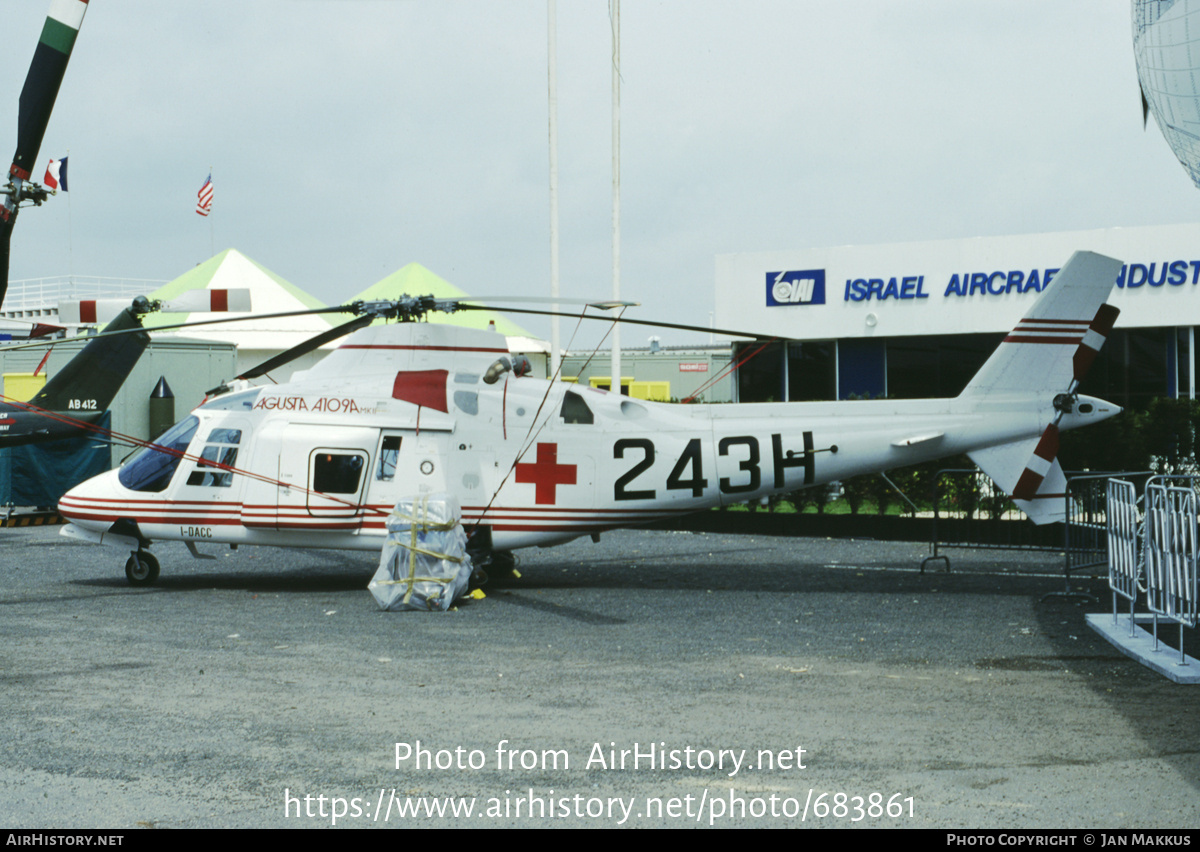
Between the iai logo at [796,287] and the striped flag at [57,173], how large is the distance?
55.0ft

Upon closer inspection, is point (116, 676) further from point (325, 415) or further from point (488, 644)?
point (325, 415)

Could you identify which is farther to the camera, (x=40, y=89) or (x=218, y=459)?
(x=218, y=459)

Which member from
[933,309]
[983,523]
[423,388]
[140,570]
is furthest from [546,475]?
[933,309]

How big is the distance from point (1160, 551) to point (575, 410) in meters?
6.13

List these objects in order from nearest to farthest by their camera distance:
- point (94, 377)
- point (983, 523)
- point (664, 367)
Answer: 1. point (983, 523)
2. point (94, 377)
3. point (664, 367)

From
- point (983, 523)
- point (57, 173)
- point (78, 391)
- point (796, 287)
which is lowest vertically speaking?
point (983, 523)

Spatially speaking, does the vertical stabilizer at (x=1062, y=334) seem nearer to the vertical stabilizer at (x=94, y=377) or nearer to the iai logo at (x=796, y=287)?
the vertical stabilizer at (x=94, y=377)

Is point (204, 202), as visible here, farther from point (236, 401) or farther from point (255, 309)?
point (236, 401)

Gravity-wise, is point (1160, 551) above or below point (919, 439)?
below

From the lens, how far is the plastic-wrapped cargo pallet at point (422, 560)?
10555 millimetres

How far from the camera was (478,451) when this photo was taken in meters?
11.9

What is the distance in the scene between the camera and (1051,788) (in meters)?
4.91
